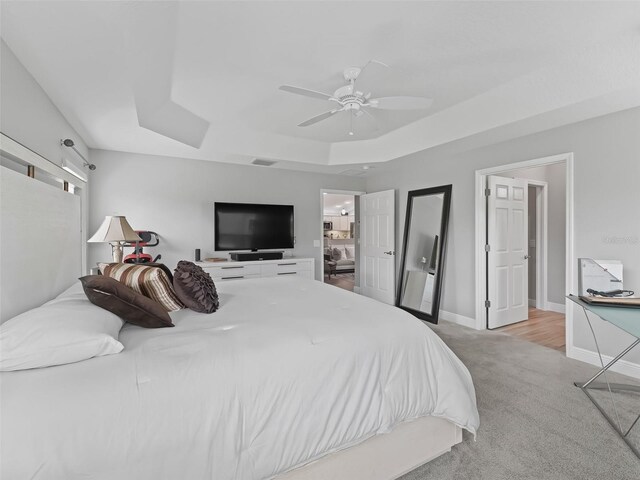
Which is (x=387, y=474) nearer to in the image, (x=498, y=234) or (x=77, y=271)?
(x=77, y=271)

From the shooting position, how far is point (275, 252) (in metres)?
4.94

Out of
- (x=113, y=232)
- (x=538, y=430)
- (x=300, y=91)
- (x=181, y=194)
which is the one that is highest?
(x=300, y=91)

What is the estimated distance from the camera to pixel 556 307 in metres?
4.86

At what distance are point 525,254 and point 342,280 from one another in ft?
14.7

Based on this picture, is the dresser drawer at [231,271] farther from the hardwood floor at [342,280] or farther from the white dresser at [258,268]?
the hardwood floor at [342,280]

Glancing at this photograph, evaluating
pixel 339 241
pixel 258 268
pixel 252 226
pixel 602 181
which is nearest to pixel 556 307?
pixel 602 181

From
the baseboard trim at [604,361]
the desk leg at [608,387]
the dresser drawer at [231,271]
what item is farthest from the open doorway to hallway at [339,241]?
the desk leg at [608,387]

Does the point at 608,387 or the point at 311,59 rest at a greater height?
the point at 311,59

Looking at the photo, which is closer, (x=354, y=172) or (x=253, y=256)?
(x=253, y=256)

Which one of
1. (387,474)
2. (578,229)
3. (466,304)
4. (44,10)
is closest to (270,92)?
(44,10)

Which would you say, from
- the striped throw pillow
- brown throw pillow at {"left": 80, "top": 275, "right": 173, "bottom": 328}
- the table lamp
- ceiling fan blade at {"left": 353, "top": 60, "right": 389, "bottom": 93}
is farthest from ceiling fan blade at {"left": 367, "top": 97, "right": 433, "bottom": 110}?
the table lamp

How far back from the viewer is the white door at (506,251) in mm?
4043

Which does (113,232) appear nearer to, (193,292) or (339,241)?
(193,292)

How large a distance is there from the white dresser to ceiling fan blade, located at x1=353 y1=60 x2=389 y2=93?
285cm
